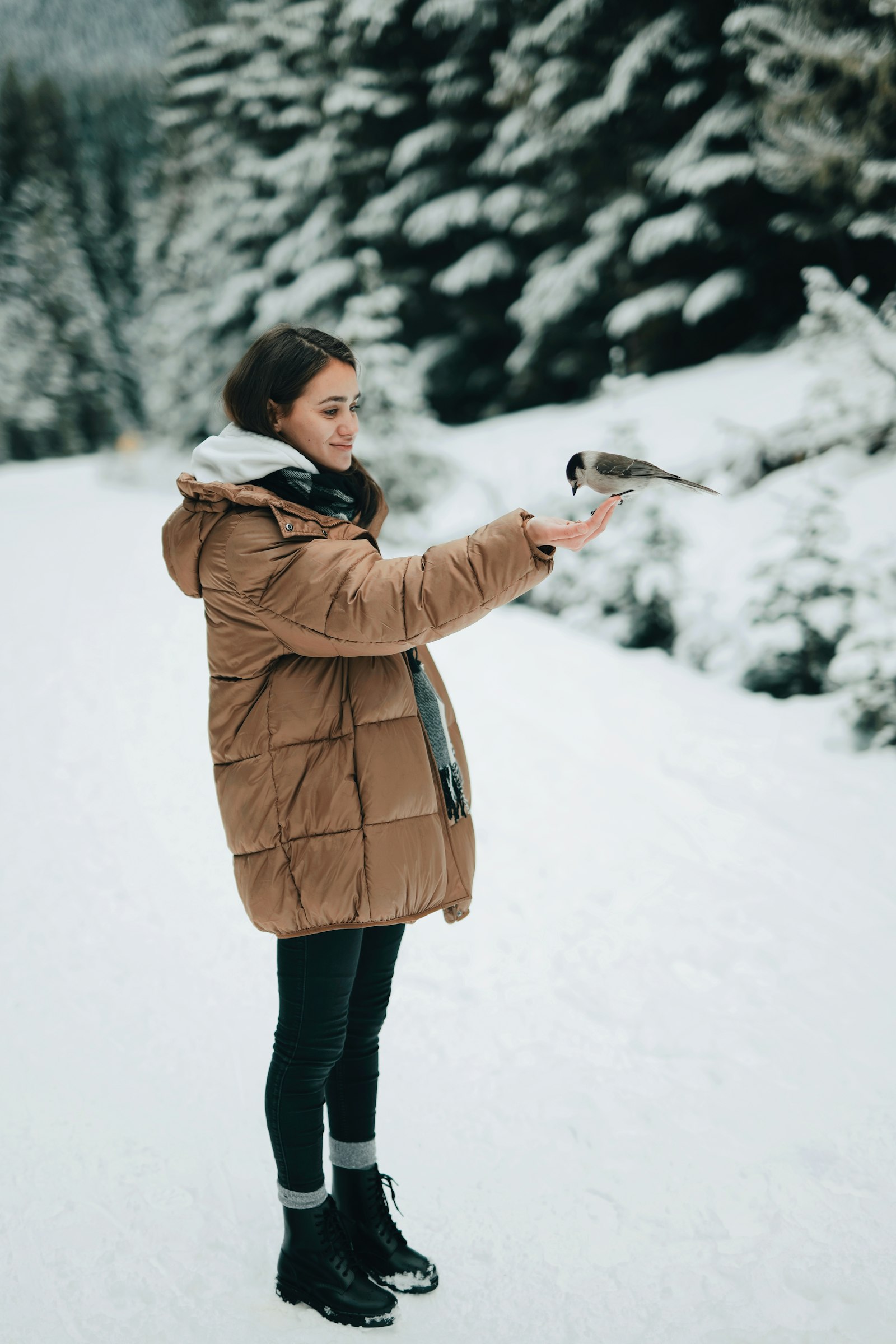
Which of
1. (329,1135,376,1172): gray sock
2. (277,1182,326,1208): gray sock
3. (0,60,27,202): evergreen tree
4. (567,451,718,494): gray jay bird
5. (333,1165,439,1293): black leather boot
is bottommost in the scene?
(333,1165,439,1293): black leather boot

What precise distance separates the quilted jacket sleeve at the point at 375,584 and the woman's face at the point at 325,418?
222 millimetres

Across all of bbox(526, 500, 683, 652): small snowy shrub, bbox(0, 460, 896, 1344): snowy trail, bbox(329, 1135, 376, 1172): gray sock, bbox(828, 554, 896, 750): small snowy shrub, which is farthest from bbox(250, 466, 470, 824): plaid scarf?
bbox(526, 500, 683, 652): small snowy shrub

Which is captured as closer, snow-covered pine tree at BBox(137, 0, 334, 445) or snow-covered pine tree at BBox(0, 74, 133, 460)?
snow-covered pine tree at BBox(137, 0, 334, 445)

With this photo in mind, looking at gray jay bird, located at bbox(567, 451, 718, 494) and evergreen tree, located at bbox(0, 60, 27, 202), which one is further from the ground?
evergreen tree, located at bbox(0, 60, 27, 202)

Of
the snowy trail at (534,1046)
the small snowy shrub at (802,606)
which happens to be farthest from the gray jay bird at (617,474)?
the small snowy shrub at (802,606)

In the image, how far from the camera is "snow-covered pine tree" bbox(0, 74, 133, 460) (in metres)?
27.4

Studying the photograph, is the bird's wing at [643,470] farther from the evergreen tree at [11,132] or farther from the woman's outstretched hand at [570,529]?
the evergreen tree at [11,132]

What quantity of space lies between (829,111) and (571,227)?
4343mm

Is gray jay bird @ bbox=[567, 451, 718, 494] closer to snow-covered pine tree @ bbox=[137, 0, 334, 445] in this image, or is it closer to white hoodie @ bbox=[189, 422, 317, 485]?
white hoodie @ bbox=[189, 422, 317, 485]

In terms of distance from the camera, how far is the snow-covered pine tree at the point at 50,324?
27406 mm

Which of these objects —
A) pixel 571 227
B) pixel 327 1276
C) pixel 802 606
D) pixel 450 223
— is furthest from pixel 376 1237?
pixel 450 223

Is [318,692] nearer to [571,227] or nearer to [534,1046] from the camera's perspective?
[534,1046]

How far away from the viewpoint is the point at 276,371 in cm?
Answer: 162

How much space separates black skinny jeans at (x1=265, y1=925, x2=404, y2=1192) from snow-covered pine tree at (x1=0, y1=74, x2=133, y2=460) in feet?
98.4
